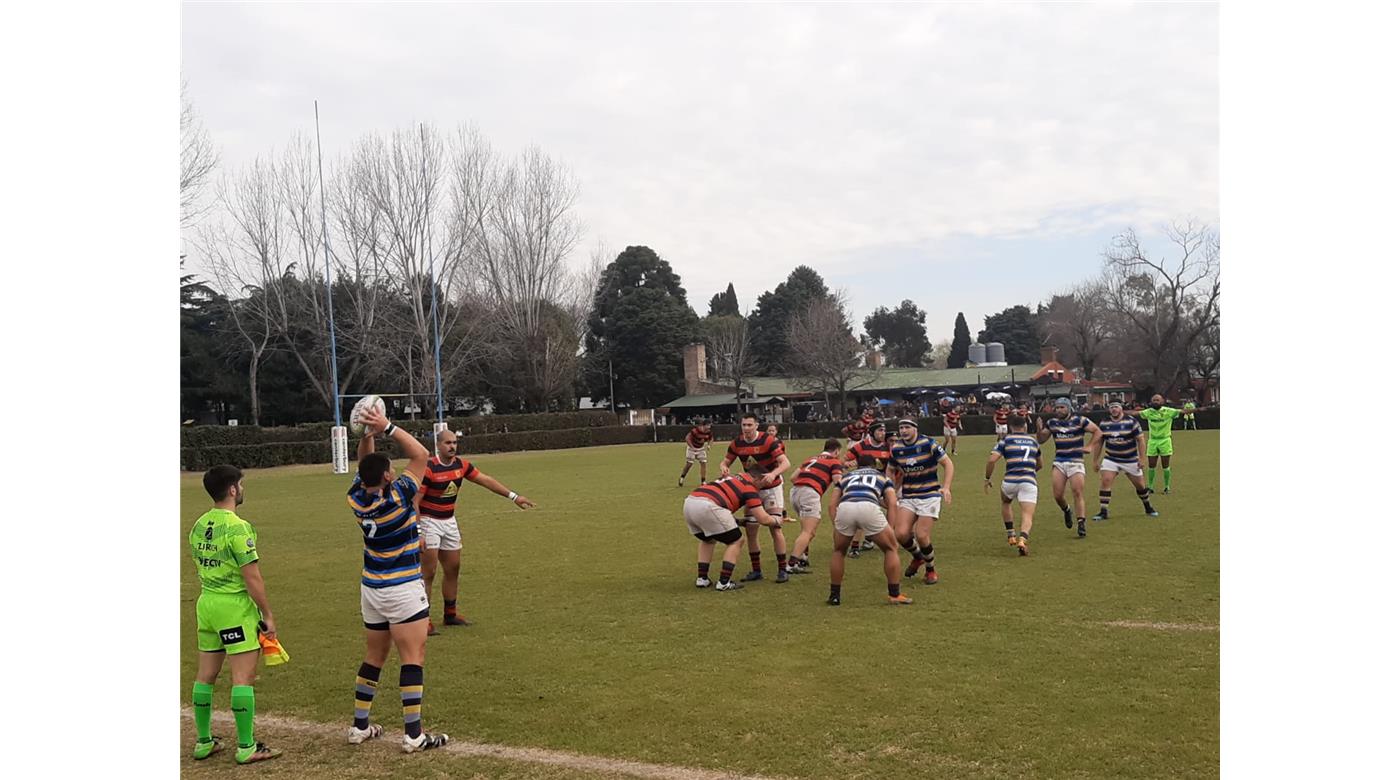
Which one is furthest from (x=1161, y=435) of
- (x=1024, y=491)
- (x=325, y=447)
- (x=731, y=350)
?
(x=731, y=350)

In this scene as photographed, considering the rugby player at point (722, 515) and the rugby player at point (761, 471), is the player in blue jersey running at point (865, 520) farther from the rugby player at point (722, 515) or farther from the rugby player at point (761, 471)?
the rugby player at point (761, 471)

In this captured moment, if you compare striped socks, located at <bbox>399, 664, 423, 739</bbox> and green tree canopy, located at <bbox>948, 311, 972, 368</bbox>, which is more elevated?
green tree canopy, located at <bbox>948, 311, 972, 368</bbox>

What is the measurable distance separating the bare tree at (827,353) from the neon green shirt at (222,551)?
223 ft

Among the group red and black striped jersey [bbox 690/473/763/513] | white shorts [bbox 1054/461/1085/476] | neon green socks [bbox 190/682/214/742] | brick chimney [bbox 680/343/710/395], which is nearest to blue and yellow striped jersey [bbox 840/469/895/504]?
red and black striped jersey [bbox 690/473/763/513]

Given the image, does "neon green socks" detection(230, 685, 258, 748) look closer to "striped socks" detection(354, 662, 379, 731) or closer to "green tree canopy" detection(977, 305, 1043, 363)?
"striped socks" detection(354, 662, 379, 731)

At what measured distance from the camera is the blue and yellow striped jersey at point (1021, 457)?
13.2m

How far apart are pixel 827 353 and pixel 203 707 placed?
2762 inches

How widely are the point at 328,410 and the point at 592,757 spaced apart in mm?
53963

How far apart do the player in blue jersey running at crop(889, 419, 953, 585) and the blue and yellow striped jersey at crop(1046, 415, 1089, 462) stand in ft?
11.8

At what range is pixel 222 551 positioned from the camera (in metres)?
6.30

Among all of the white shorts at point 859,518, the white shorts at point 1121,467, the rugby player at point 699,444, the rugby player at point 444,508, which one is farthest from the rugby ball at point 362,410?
the rugby player at point 699,444

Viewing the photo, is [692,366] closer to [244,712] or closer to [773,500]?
[773,500]

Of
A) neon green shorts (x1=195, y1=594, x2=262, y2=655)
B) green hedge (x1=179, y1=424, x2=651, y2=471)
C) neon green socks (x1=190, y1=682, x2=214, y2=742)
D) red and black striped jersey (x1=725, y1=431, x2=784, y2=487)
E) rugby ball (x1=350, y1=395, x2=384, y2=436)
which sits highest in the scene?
rugby ball (x1=350, y1=395, x2=384, y2=436)

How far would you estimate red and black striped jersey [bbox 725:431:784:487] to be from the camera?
1245 centimetres
